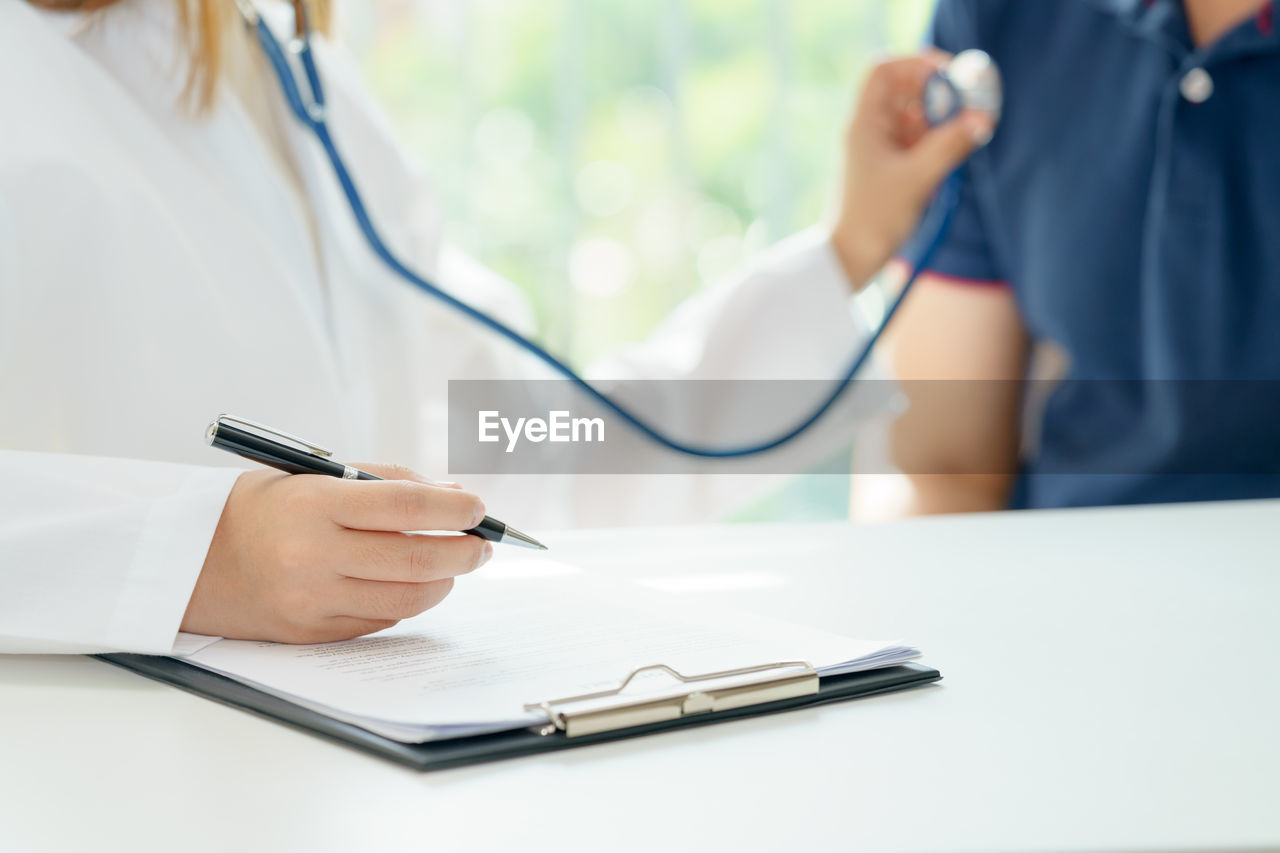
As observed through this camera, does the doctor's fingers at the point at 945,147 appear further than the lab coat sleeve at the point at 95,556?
Yes

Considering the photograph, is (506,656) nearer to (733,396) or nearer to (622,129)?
(733,396)

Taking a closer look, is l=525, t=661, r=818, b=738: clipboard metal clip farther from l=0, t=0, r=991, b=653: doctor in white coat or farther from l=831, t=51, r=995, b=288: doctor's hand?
l=831, t=51, r=995, b=288: doctor's hand

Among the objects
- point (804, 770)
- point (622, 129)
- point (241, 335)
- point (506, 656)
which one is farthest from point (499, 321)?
point (622, 129)

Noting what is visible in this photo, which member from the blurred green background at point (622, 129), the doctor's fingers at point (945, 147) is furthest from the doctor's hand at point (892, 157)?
the blurred green background at point (622, 129)

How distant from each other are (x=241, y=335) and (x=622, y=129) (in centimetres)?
94

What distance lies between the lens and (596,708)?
1.12 feet

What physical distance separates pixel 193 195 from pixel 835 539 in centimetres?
49

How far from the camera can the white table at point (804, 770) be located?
285mm

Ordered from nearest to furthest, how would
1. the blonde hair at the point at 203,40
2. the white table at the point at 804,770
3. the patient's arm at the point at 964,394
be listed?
1. the white table at the point at 804,770
2. the blonde hair at the point at 203,40
3. the patient's arm at the point at 964,394

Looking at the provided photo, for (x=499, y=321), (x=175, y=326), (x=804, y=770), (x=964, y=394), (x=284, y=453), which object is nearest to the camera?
(x=804, y=770)

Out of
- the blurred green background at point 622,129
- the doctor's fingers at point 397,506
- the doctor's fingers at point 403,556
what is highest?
the blurred green background at point 622,129

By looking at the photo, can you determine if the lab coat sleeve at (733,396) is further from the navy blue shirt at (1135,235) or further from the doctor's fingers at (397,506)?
the doctor's fingers at (397,506)

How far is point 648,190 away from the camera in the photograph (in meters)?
1.53

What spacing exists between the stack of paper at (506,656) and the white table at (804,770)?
0.05 feet
